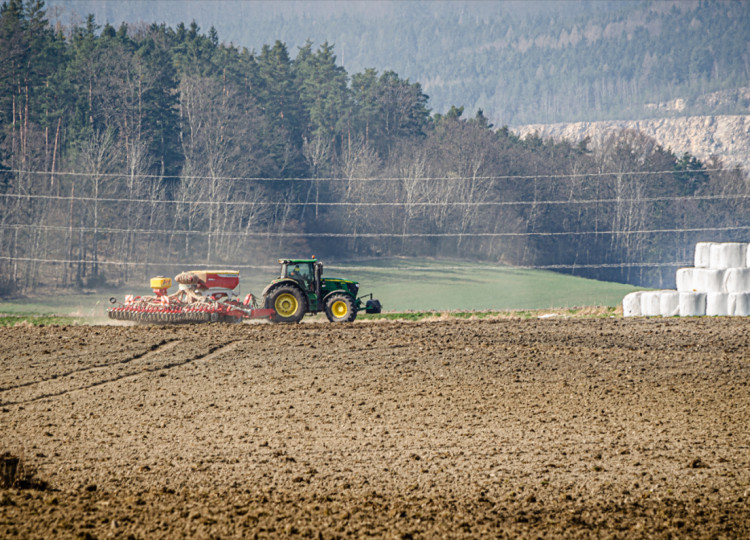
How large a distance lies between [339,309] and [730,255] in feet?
47.8

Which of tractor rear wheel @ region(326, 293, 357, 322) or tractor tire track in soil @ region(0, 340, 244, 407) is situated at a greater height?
tractor rear wheel @ region(326, 293, 357, 322)

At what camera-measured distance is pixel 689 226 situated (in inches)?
3132

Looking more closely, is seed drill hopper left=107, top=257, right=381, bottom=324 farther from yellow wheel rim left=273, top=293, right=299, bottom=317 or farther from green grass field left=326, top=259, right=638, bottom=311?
green grass field left=326, top=259, right=638, bottom=311

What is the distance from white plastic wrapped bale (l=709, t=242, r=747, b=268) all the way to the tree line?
14280 millimetres

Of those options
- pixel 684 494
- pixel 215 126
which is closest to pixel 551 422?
pixel 684 494

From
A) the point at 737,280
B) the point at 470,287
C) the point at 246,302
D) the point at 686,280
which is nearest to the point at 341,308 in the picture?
the point at 246,302

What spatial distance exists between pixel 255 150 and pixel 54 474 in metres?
59.5

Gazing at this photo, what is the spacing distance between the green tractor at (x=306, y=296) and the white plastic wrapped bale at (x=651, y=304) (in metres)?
10.5

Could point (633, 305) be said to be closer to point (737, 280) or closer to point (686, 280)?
point (686, 280)

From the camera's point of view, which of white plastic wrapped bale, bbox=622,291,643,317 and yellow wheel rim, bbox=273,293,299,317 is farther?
white plastic wrapped bale, bbox=622,291,643,317

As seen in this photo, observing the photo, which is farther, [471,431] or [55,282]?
[55,282]

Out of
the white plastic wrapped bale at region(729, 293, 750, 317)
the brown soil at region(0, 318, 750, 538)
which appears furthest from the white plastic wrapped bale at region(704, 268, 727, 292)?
the brown soil at region(0, 318, 750, 538)

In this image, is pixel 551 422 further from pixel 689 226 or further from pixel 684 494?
pixel 689 226

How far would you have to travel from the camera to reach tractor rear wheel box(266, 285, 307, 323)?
25.9 meters
